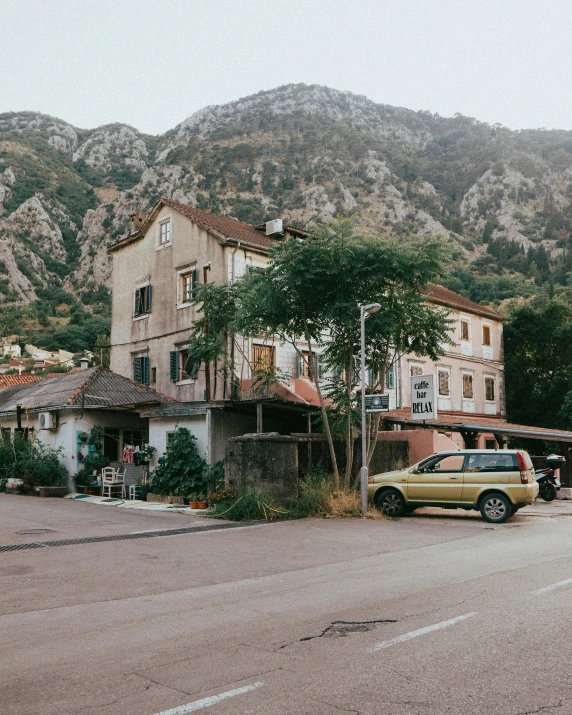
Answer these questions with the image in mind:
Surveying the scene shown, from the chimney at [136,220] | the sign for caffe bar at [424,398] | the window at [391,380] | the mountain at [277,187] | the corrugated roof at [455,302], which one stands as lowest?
the sign for caffe bar at [424,398]

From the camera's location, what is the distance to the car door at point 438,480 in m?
17.6

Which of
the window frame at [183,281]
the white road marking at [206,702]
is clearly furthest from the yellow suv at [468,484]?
the window frame at [183,281]

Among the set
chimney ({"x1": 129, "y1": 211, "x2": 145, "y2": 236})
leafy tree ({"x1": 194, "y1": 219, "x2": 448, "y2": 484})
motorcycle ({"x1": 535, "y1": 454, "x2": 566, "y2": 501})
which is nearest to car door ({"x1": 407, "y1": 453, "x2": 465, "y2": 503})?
leafy tree ({"x1": 194, "y1": 219, "x2": 448, "y2": 484})

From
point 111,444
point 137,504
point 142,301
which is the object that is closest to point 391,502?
point 137,504

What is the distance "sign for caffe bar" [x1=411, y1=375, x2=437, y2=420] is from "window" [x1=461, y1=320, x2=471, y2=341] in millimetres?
22768

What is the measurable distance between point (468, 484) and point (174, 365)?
680 inches

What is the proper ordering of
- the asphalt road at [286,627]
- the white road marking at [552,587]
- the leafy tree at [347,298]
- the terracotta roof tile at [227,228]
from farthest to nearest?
the terracotta roof tile at [227,228]
the leafy tree at [347,298]
the white road marking at [552,587]
the asphalt road at [286,627]

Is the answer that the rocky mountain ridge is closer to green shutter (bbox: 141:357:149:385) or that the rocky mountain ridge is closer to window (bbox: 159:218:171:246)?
window (bbox: 159:218:171:246)

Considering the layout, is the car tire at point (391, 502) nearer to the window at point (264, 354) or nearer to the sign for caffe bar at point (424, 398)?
the sign for caffe bar at point (424, 398)

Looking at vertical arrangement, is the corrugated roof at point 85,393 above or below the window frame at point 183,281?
below

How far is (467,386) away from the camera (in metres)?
42.2

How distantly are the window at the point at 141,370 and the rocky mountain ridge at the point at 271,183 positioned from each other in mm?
72812

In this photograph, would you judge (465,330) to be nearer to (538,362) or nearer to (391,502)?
(538,362)

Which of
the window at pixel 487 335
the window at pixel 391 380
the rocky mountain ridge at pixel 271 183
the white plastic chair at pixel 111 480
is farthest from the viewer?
the rocky mountain ridge at pixel 271 183
